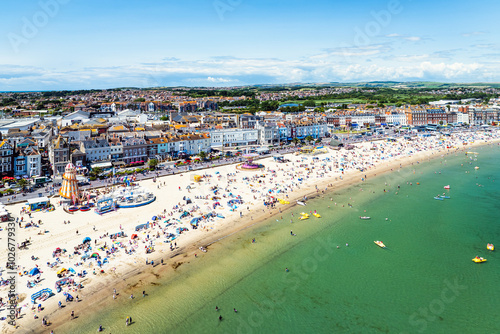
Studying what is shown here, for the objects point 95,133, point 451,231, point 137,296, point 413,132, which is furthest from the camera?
point 413,132

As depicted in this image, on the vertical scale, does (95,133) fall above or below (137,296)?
above

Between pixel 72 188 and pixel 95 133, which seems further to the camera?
pixel 95 133

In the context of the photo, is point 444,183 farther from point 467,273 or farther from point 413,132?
point 413,132

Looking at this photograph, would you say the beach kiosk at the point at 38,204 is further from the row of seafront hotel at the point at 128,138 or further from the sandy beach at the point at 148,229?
the row of seafront hotel at the point at 128,138

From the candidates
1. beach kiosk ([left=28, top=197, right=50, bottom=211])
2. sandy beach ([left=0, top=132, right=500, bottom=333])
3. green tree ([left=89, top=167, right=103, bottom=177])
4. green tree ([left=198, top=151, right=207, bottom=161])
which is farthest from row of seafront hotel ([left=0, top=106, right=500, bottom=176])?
beach kiosk ([left=28, top=197, right=50, bottom=211])

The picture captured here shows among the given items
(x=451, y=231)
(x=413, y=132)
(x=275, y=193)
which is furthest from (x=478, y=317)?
(x=413, y=132)

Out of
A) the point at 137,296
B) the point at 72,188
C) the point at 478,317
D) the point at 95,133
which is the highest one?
the point at 95,133

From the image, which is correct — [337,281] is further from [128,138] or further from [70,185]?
[128,138]
